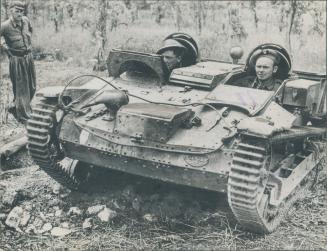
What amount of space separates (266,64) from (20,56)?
4748mm

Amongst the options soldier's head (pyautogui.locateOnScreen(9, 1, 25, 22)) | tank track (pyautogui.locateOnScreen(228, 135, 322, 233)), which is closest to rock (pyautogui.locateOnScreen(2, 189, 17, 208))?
tank track (pyautogui.locateOnScreen(228, 135, 322, 233))

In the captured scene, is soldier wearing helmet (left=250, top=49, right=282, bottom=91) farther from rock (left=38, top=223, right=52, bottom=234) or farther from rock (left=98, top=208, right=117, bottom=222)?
rock (left=38, top=223, right=52, bottom=234)

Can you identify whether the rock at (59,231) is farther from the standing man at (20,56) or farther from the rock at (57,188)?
the standing man at (20,56)

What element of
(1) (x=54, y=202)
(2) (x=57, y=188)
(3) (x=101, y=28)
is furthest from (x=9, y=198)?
(3) (x=101, y=28)

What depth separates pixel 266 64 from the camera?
675 centimetres

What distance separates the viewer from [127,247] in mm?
5406

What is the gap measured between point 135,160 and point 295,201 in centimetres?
229

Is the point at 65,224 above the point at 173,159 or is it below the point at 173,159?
below

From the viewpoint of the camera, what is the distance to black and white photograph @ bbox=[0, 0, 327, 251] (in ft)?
17.4

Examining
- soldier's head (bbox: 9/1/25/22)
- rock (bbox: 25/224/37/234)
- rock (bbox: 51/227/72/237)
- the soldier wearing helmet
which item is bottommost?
rock (bbox: 51/227/72/237)

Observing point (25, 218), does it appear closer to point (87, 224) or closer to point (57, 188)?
point (87, 224)

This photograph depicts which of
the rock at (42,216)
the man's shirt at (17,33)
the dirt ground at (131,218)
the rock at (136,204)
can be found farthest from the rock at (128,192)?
the man's shirt at (17,33)

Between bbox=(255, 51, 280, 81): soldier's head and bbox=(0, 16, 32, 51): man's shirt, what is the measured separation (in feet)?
14.5

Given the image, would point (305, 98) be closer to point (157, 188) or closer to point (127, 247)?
point (157, 188)
